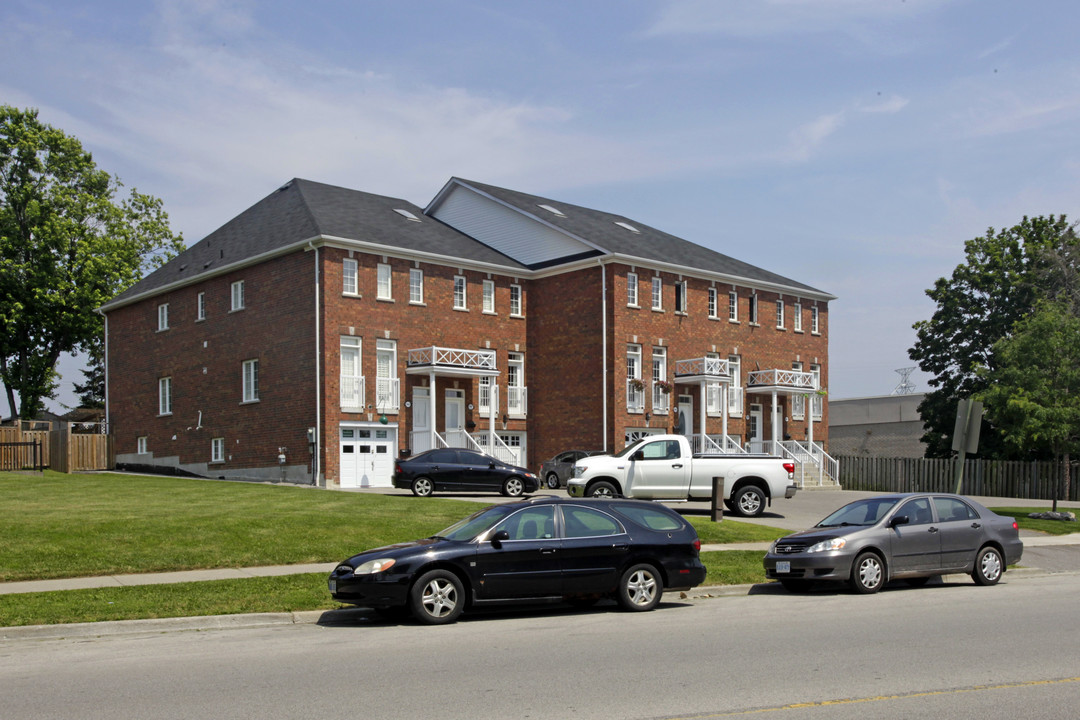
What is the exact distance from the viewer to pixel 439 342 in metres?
39.3

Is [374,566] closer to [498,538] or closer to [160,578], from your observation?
[498,538]

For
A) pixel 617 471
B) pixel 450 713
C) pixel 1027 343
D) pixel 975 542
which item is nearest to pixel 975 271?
pixel 1027 343

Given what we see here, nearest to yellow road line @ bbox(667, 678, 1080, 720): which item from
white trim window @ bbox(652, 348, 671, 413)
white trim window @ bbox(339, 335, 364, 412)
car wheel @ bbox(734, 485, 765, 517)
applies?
car wheel @ bbox(734, 485, 765, 517)

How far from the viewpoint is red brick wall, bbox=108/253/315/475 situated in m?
36.8

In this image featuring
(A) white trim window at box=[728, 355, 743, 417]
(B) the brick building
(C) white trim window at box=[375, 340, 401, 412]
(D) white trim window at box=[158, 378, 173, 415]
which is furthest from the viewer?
(A) white trim window at box=[728, 355, 743, 417]

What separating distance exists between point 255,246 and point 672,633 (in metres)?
31.4

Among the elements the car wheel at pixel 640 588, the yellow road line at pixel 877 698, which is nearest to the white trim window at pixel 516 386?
the car wheel at pixel 640 588

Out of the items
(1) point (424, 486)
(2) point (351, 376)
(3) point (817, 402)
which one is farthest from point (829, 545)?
(3) point (817, 402)

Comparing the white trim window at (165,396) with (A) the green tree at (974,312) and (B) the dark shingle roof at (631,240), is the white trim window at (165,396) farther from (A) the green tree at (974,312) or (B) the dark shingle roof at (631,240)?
(A) the green tree at (974,312)

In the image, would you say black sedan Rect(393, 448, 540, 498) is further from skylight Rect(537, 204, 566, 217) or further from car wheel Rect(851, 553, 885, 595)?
skylight Rect(537, 204, 566, 217)

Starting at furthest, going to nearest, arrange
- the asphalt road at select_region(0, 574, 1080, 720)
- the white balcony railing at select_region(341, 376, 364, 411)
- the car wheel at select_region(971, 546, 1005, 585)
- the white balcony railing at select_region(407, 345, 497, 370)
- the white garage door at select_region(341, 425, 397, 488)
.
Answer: the white balcony railing at select_region(407, 345, 497, 370), the white balcony railing at select_region(341, 376, 364, 411), the white garage door at select_region(341, 425, 397, 488), the car wheel at select_region(971, 546, 1005, 585), the asphalt road at select_region(0, 574, 1080, 720)

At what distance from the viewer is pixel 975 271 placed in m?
52.8

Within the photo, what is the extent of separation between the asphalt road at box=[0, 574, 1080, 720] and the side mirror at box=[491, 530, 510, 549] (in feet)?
3.03

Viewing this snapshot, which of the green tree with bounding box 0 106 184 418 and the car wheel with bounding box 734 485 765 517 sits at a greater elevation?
the green tree with bounding box 0 106 184 418
